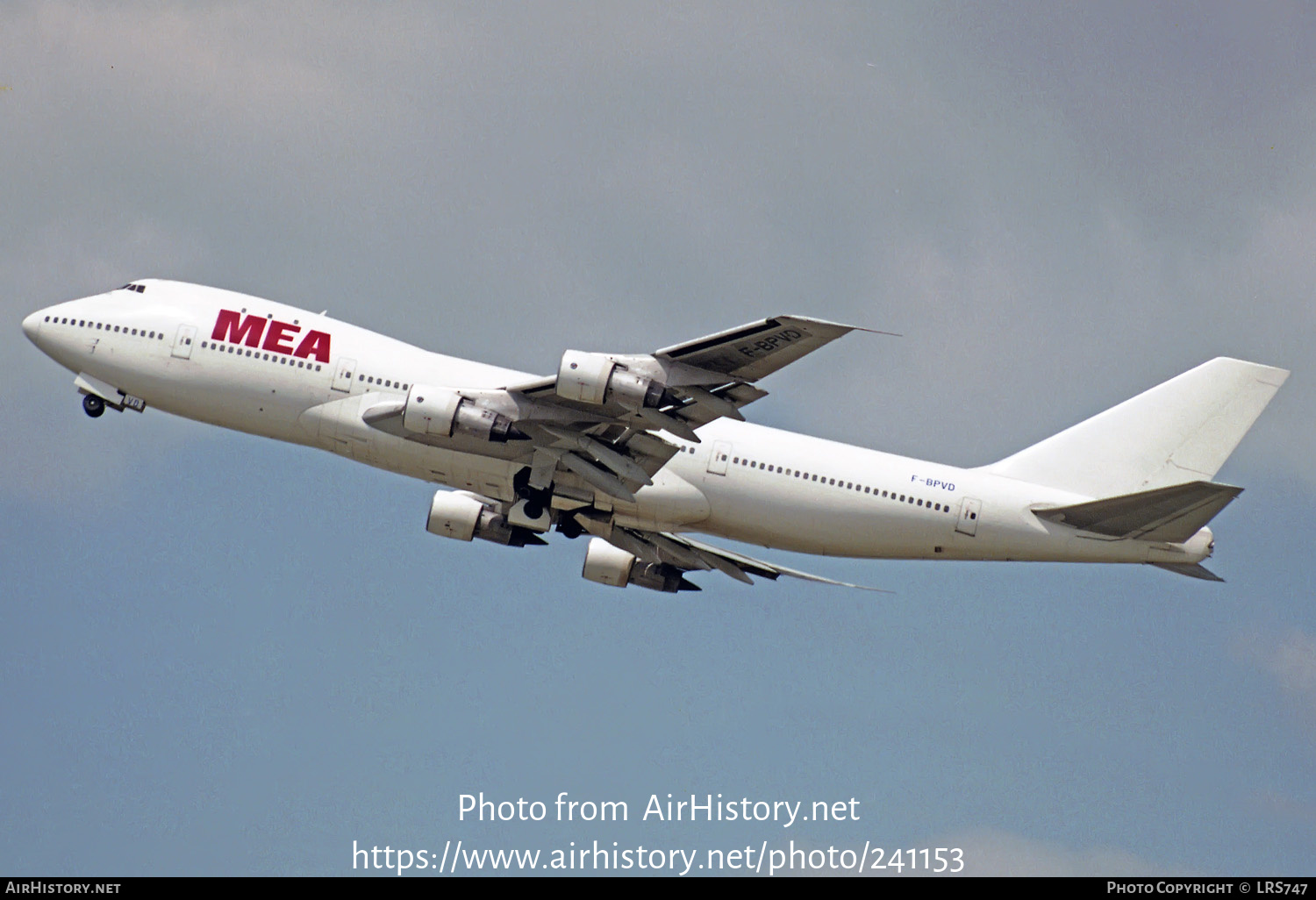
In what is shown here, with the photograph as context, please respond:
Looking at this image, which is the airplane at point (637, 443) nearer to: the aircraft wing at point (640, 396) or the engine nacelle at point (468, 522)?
the aircraft wing at point (640, 396)

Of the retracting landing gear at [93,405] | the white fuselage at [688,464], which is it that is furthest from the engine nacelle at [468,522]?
the retracting landing gear at [93,405]

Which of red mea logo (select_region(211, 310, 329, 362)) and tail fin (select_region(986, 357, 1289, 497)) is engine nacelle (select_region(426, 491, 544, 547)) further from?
tail fin (select_region(986, 357, 1289, 497))

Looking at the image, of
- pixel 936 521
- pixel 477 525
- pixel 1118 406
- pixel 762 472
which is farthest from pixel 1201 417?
pixel 477 525

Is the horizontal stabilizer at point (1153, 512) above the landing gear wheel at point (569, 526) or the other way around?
above

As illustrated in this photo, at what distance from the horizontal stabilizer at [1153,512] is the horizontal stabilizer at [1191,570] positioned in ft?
2.69

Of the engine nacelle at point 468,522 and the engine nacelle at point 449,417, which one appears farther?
the engine nacelle at point 468,522

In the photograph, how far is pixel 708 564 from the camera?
4597cm

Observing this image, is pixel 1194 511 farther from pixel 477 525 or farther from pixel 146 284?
pixel 146 284

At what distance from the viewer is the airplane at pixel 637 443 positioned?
125 feet

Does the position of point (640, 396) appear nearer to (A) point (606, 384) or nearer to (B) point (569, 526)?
(A) point (606, 384)

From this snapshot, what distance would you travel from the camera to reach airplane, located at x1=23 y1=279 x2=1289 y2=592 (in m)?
38.0

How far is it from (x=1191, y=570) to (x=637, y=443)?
1507 cm

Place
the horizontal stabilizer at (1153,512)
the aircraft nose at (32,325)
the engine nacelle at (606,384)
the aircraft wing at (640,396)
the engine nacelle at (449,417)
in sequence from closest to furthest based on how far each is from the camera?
1. the aircraft wing at (640,396)
2. the engine nacelle at (606,384)
3. the horizontal stabilizer at (1153,512)
4. the engine nacelle at (449,417)
5. the aircraft nose at (32,325)

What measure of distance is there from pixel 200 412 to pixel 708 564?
15.9m
